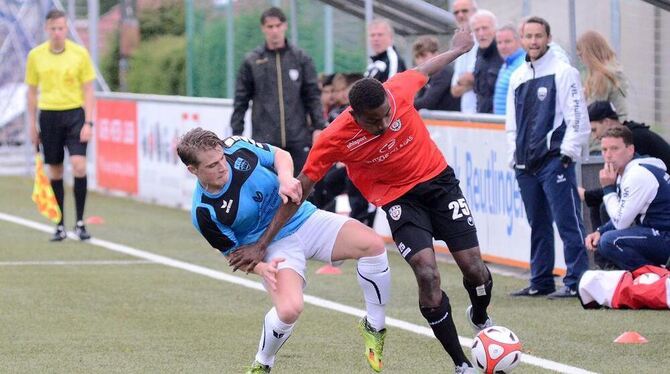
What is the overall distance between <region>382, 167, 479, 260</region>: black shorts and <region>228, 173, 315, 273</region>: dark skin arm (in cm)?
70

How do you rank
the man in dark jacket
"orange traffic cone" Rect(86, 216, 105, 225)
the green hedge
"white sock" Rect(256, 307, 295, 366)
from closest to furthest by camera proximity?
"white sock" Rect(256, 307, 295, 366), the man in dark jacket, "orange traffic cone" Rect(86, 216, 105, 225), the green hedge

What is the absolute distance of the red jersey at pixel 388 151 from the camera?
26.8 ft

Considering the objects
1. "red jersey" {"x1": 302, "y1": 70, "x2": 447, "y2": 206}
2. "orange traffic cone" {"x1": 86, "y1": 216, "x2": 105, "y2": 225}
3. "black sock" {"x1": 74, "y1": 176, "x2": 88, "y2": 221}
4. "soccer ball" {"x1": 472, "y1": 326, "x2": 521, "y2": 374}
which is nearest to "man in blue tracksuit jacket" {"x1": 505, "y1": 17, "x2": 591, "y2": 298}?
"red jersey" {"x1": 302, "y1": 70, "x2": 447, "y2": 206}

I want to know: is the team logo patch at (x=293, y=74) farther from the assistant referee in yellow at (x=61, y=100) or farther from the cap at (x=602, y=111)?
the cap at (x=602, y=111)

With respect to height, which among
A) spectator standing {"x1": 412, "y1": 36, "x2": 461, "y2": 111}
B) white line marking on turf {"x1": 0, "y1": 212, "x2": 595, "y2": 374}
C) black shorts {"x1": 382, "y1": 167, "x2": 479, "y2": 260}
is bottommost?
white line marking on turf {"x1": 0, "y1": 212, "x2": 595, "y2": 374}

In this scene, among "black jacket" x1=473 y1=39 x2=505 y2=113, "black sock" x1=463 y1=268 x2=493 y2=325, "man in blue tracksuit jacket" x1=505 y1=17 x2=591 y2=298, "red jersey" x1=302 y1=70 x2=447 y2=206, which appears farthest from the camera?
"black jacket" x1=473 y1=39 x2=505 y2=113

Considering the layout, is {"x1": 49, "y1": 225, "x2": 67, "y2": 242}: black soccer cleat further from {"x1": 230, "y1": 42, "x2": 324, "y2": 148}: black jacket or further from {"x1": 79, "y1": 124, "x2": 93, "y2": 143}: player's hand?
{"x1": 230, "y1": 42, "x2": 324, "y2": 148}: black jacket

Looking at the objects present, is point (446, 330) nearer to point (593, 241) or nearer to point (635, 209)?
point (635, 209)

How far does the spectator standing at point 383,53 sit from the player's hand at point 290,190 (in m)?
6.25

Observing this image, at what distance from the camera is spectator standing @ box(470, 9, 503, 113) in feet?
42.9

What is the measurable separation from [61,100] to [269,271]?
25.5ft

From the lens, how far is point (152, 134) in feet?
65.7

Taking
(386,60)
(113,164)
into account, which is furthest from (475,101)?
(113,164)

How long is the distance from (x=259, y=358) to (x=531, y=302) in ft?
11.7
